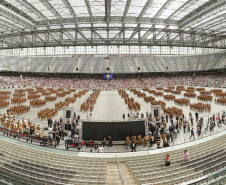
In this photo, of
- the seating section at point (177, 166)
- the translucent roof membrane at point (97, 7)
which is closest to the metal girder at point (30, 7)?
the translucent roof membrane at point (97, 7)

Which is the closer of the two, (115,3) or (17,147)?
(17,147)

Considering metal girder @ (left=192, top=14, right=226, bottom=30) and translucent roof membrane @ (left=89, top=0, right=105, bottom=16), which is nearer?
translucent roof membrane @ (left=89, top=0, right=105, bottom=16)

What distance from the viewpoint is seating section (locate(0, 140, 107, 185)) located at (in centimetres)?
618

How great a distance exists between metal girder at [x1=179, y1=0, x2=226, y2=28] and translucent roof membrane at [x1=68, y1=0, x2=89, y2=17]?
59.7ft

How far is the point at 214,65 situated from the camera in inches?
1911

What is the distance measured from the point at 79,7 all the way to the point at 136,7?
921 centimetres

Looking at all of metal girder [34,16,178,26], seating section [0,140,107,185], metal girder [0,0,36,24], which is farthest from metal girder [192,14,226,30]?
metal girder [0,0,36,24]

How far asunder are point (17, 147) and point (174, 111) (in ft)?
53.3

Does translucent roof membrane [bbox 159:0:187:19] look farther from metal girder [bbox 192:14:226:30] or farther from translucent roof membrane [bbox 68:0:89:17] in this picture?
translucent roof membrane [bbox 68:0:89:17]

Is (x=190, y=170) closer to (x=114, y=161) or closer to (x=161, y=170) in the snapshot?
(x=161, y=170)

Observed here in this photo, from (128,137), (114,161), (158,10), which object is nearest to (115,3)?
(158,10)

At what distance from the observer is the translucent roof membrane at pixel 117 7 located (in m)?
21.5

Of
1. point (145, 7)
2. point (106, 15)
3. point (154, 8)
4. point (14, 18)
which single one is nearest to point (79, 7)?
point (106, 15)

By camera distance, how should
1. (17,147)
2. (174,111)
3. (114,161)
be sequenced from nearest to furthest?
1. (114,161)
2. (17,147)
3. (174,111)
